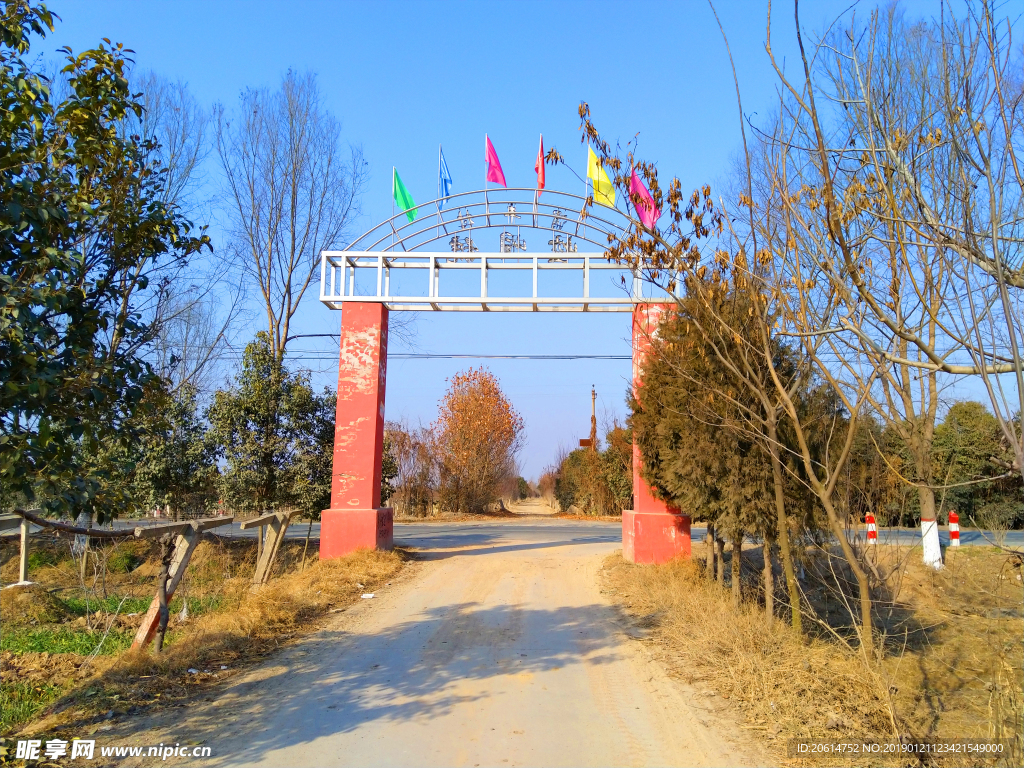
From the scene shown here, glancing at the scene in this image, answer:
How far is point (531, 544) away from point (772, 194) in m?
13.0

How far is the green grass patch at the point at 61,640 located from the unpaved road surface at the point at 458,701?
99.3 inches

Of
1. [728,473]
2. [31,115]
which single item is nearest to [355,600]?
[728,473]

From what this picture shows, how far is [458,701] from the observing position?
5.54 metres

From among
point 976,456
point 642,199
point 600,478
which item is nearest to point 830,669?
point 642,199

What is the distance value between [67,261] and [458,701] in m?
4.08

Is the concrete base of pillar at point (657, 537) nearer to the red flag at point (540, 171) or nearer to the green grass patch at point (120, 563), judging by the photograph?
the red flag at point (540, 171)

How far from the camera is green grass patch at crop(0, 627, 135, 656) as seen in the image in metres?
8.00

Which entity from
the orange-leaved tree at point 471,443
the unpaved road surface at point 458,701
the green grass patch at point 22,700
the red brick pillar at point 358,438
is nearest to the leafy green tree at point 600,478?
the orange-leaved tree at point 471,443

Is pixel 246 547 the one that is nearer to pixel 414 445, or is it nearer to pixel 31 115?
pixel 31 115

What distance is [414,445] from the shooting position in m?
36.0

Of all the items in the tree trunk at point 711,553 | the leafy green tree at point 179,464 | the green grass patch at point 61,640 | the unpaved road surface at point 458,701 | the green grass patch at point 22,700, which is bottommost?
the green grass patch at point 61,640

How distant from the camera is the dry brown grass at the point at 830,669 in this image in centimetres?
505

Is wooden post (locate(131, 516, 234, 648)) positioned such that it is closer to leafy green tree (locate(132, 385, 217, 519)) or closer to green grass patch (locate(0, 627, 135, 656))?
green grass patch (locate(0, 627, 135, 656))

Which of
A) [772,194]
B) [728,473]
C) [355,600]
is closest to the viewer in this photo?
[772,194]
